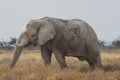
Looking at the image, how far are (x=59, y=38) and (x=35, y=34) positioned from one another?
0.82m

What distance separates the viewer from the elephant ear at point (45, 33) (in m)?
15.1

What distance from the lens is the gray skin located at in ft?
49.9

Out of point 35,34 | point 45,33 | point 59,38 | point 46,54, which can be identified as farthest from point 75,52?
point 35,34

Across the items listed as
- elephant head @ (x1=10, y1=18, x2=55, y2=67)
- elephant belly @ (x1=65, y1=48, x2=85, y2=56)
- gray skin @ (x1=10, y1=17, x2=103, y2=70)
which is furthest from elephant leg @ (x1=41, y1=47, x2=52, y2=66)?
elephant belly @ (x1=65, y1=48, x2=85, y2=56)

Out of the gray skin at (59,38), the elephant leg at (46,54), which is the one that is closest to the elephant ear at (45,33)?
the gray skin at (59,38)

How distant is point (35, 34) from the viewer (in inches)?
606

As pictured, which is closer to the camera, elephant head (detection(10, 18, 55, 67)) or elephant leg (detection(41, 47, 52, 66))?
elephant head (detection(10, 18, 55, 67))

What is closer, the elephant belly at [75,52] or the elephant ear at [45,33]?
the elephant ear at [45,33]

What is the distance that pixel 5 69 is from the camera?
1470cm

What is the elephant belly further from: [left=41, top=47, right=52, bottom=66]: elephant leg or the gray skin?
[left=41, top=47, right=52, bottom=66]: elephant leg

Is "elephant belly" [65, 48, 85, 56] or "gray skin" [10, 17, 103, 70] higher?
"gray skin" [10, 17, 103, 70]

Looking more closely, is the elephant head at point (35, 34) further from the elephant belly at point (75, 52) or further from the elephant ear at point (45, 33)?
the elephant belly at point (75, 52)

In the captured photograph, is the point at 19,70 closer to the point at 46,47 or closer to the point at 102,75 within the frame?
the point at 46,47

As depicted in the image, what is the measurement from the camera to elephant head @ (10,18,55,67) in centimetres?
1513
